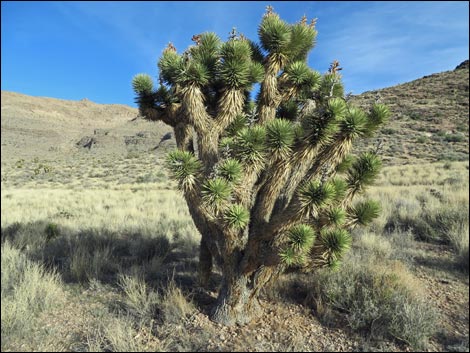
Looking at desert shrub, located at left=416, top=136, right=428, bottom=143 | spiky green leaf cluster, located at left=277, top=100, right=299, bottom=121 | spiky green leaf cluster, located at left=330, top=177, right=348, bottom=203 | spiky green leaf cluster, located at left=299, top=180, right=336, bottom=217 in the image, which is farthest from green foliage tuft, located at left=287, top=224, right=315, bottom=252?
desert shrub, located at left=416, top=136, right=428, bottom=143

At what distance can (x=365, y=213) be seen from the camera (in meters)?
4.23

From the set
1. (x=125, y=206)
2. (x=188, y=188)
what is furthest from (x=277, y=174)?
(x=125, y=206)

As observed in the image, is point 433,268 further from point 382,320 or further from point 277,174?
point 277,174

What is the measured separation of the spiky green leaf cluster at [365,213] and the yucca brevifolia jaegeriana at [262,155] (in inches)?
0.5

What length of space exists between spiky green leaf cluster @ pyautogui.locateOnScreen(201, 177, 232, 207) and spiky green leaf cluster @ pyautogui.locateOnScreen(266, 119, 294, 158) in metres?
0.65

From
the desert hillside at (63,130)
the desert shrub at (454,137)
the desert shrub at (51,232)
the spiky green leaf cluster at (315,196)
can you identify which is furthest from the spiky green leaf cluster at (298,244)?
the desert hillside at (63,130)

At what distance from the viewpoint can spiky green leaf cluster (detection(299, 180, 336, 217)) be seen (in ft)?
11.9

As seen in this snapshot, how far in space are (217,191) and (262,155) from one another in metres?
0.68

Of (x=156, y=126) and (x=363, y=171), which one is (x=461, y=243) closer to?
(x=363, y=171)

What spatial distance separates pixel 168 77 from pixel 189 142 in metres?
0.97

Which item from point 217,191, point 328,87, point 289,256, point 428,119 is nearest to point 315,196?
point 289,256

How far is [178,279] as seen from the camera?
596cm

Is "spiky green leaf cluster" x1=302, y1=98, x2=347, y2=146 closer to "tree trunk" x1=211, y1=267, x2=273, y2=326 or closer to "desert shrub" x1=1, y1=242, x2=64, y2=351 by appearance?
"tree trunk" x1=211, y1=267, x2=273, y2=326

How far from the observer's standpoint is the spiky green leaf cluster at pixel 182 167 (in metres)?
3.88
